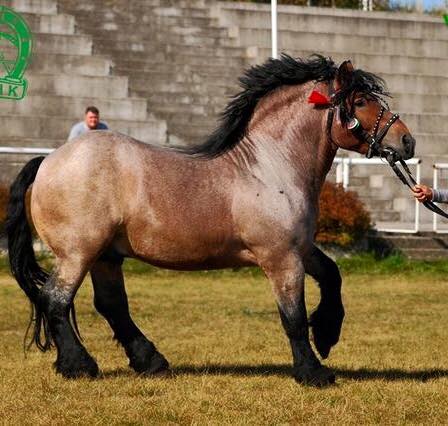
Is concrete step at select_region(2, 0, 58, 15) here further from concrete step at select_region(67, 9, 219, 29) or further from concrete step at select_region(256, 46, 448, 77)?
concrete step at select_region(256, 46, 448, 77)

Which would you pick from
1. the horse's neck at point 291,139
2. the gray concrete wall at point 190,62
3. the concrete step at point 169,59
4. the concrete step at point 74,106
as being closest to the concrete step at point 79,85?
the gray concrete wall at point 190,62

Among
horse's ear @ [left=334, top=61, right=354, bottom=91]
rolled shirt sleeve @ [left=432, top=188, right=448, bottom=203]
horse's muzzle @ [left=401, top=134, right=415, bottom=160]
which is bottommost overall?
rolled shirt sleeve @ [left=432, top=188, right=448, bottom=203]

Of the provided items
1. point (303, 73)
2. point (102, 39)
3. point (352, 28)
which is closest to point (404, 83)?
point (352, 28)

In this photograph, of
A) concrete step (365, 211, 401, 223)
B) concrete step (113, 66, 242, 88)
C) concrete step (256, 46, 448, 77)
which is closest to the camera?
concrete step (365, 211, 401, 223)

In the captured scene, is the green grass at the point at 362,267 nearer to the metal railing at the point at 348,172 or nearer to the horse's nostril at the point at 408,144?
the metal railing at the point at 348,172

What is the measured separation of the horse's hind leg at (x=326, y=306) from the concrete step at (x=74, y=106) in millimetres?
14356

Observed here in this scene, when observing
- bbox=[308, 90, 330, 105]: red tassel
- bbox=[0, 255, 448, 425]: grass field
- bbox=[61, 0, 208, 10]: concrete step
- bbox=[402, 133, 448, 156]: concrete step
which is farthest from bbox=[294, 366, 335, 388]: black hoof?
bbox=[61, 0, 208, 10]: concrete step

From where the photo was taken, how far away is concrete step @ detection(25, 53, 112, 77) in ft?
79.9

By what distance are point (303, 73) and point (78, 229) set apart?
2.16m

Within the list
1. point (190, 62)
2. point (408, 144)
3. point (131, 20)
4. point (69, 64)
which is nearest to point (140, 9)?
point (131, 20)

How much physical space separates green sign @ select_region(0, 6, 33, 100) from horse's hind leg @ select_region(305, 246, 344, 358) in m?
14.8

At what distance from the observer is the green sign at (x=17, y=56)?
23.5m

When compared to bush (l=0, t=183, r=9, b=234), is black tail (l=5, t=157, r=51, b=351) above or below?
above

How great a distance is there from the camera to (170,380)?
9273mm
